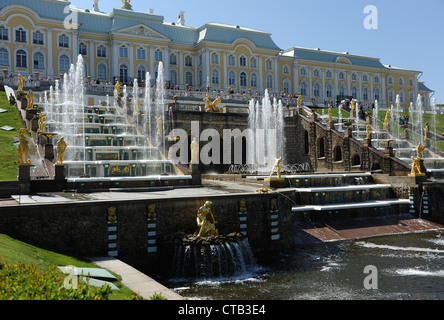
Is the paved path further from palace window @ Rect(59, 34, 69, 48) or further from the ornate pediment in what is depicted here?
the ornate pediment


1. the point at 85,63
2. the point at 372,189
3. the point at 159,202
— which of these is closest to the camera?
the point at 159,202

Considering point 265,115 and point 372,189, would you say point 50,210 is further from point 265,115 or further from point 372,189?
point 265,115

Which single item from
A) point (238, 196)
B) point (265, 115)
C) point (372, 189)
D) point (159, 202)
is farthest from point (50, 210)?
point (265, 115)

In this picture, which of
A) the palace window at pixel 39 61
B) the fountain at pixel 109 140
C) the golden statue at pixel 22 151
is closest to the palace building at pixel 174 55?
the palace window at pixel 39 61

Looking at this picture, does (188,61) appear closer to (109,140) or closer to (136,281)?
(109,140)

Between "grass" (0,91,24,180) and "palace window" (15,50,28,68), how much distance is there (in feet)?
50.8

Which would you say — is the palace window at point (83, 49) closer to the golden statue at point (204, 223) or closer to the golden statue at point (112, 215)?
the golden statue at point (112, 215)

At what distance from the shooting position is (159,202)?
1551 cm

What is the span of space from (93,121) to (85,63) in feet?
90.6

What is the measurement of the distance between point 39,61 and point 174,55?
18.7m

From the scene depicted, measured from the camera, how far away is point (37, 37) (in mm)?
53562

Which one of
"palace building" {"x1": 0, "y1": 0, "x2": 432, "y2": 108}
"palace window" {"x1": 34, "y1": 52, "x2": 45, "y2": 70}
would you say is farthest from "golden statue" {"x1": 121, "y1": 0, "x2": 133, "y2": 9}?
"palace window" {"x1": 34, "y1": 52, "x2": 45, "y2": 70}

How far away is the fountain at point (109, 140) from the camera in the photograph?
A: 926 inches

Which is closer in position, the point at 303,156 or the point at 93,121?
the point at 93,121
